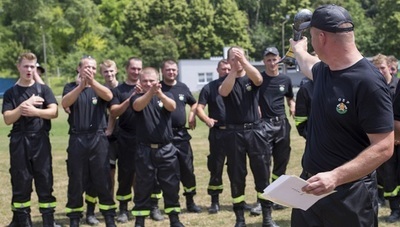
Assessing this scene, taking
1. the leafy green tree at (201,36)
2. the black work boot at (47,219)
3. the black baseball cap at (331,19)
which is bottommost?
the black work boot at (47,219)

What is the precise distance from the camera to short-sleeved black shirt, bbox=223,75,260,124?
293 inches

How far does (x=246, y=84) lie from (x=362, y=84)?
13.2ft

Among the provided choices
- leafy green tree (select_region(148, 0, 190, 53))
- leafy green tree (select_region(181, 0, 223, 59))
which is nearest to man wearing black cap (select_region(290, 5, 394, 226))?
leafy green tree (select_region(181, 0, 223, 59))

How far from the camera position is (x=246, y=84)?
749 cm

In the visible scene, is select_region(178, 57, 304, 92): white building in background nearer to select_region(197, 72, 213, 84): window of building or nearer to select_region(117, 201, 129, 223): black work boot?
select_region(197, 72, 213, 84): window of building

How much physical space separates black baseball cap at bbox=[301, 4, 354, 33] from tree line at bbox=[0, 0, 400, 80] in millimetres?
51474

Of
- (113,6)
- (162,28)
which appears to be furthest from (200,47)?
(113,6)

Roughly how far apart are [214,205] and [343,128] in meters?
5.14

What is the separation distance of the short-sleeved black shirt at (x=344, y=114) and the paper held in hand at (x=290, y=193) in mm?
303

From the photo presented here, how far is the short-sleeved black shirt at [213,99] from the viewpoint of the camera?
8.59 m

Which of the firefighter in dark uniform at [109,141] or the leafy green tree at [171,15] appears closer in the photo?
the firefighter in dark uniform at [109,141]

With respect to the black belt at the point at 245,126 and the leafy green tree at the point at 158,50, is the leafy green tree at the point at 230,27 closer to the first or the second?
the leafy green tree at the point at 158,50

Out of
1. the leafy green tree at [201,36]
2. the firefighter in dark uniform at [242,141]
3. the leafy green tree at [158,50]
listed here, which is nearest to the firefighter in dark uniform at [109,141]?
the firefighter in dark uniform at [242,141]

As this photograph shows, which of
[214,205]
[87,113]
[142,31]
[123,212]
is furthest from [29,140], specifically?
[142,31]
